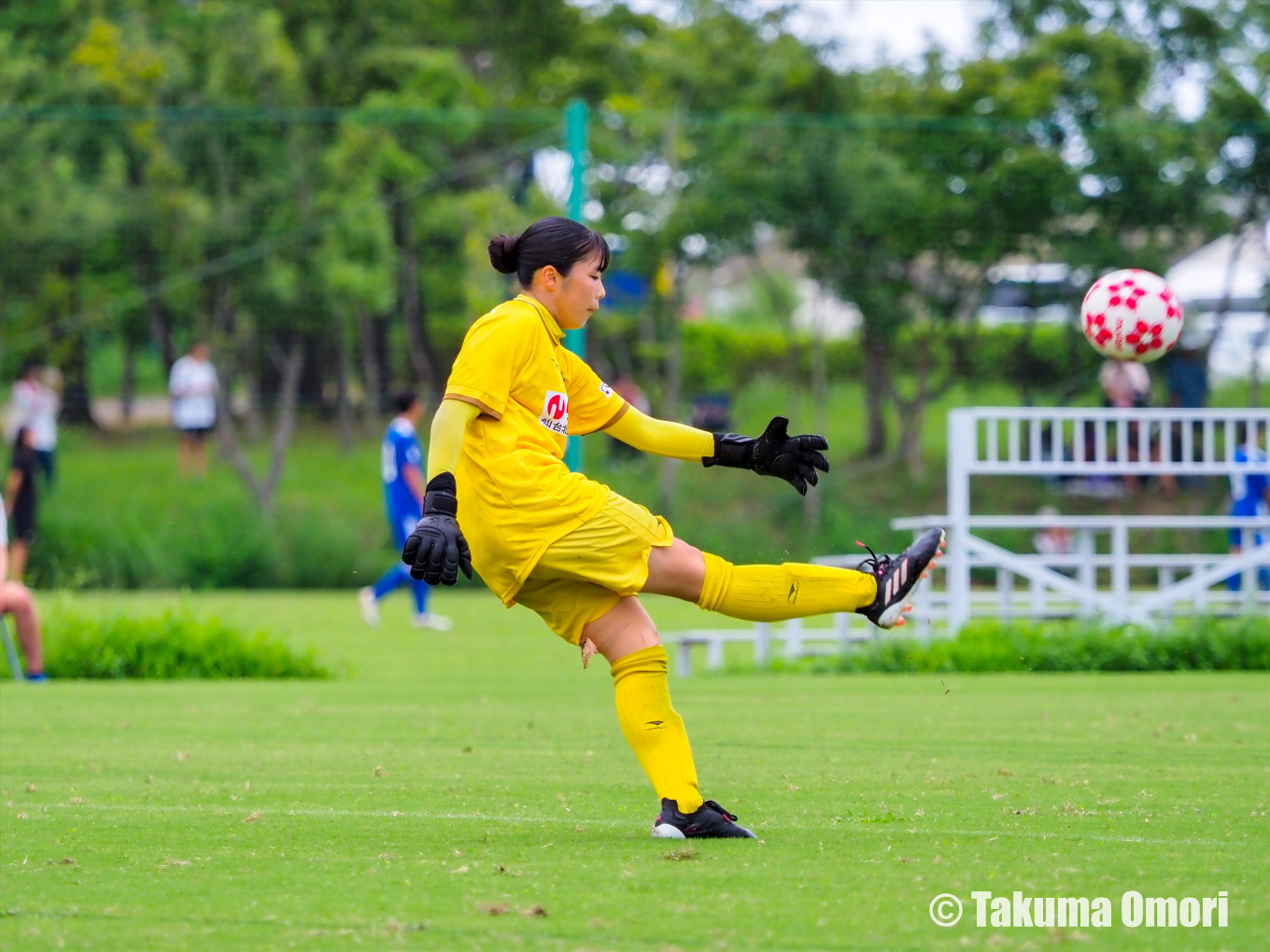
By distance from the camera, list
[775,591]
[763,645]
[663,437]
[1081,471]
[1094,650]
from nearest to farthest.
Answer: [775,591] → [663,437] → [1094,650] → [1081,471] → [763,645]

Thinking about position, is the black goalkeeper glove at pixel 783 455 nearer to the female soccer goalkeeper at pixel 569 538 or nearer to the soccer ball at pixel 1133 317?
the female soccer goalkeeper at pixel 569 538

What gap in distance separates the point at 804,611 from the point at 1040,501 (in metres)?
14.5

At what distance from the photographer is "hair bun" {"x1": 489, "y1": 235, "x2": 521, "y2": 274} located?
506cm

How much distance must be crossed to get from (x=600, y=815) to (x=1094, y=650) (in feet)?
20.9

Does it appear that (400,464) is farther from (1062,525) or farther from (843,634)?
(1062,525)

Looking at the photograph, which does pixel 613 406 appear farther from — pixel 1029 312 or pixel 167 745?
pixel 1029 312

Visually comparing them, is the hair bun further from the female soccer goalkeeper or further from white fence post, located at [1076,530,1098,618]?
white fence post, located at [1076,530,1098,618]

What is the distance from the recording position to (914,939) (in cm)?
336

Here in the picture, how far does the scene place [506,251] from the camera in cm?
507

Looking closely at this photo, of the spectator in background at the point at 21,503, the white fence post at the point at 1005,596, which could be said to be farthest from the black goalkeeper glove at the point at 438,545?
the spectator in background at the point at 21,503

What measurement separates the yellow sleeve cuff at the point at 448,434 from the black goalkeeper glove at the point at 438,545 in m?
0.07

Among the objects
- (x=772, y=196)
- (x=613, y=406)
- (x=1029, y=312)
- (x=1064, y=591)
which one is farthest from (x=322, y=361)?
(x=613, y=406)

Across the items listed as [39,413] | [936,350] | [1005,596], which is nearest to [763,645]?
[1005,596]

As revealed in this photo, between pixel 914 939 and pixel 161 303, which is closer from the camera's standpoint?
pixel 914 939
